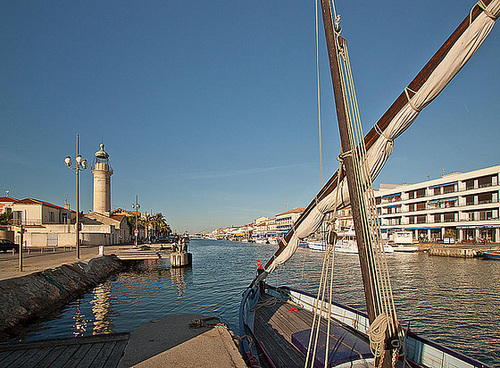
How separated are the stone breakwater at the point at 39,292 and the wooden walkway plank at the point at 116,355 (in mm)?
7191

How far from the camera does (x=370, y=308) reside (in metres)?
4.07

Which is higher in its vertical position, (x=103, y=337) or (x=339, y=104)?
(x=339, y=104)

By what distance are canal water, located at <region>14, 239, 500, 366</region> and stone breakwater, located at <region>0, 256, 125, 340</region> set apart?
663mm

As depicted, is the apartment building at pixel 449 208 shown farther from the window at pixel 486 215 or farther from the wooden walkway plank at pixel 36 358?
the wooden walkway plank at pixel 36 358

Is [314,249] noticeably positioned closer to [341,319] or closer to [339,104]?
[341,319]

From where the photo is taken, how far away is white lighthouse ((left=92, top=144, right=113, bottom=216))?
64250mm

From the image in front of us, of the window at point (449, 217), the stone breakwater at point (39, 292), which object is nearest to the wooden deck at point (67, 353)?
the stone breakwater at point (39, 292)

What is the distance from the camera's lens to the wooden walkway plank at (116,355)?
5922 millimetres

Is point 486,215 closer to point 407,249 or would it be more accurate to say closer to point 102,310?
point 407,249

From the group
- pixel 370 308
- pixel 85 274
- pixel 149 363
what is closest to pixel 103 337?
pixel 149 363

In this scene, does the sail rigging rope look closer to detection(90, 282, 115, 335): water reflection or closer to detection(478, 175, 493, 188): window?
detection(90, 282, 115, 335): water reflection

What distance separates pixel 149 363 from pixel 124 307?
1285 cm

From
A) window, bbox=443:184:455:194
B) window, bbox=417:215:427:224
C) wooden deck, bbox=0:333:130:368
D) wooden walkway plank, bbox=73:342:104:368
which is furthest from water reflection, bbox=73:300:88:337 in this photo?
window, bbox=417:215:427:224

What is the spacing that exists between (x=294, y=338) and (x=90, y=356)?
4.52m
